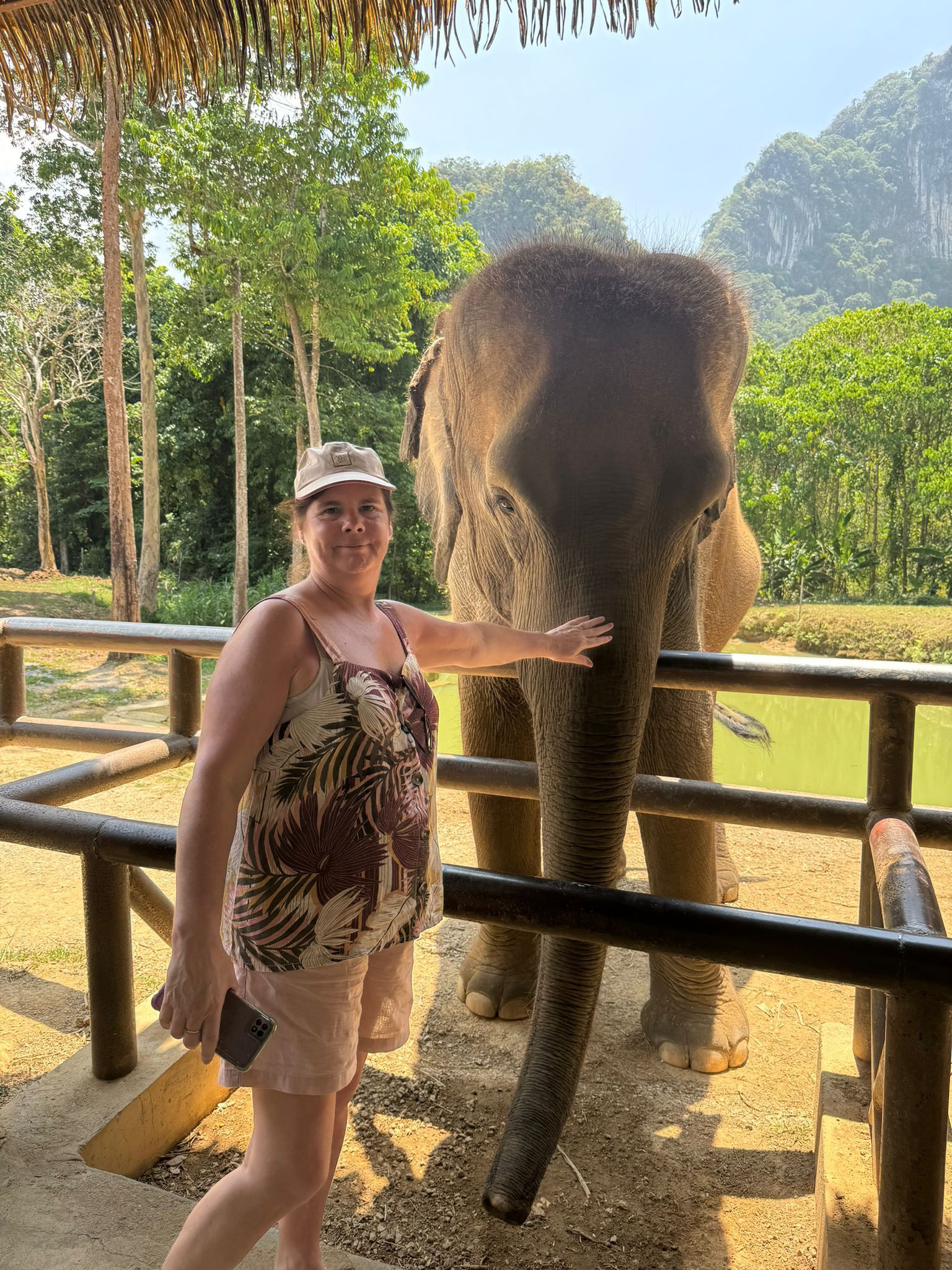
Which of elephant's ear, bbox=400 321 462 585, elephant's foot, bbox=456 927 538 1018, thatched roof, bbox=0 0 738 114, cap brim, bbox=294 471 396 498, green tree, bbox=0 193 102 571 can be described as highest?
green tree, bbox=0 193 102 571

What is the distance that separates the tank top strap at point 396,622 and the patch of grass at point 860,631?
56.1 feet

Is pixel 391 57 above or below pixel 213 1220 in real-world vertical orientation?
above

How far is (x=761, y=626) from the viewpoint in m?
18.8

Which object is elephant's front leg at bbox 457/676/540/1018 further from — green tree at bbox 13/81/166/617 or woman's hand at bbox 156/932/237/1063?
green tree at bbox 13/81/166/617

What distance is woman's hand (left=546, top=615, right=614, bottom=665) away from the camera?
58.9 inches

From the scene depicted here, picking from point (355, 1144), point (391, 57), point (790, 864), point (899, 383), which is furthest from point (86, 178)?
point (899, 383)

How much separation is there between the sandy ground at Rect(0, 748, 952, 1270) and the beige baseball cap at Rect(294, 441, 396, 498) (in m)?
1.44

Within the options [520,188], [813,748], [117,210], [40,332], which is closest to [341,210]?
[117,210]

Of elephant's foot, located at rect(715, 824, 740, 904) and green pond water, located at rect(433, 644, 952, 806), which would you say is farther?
green pond water, located at rect(433, 644, 952, 806)

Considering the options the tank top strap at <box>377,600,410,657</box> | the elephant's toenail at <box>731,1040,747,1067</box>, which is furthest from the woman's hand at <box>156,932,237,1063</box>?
the elephant's toenail at <box>731,1040,747,1067</box>

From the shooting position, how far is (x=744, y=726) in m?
4.25

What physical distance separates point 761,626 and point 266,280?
11.7 metres

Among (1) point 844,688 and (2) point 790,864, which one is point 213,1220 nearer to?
(1) point 844,688

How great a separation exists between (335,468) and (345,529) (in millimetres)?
85
